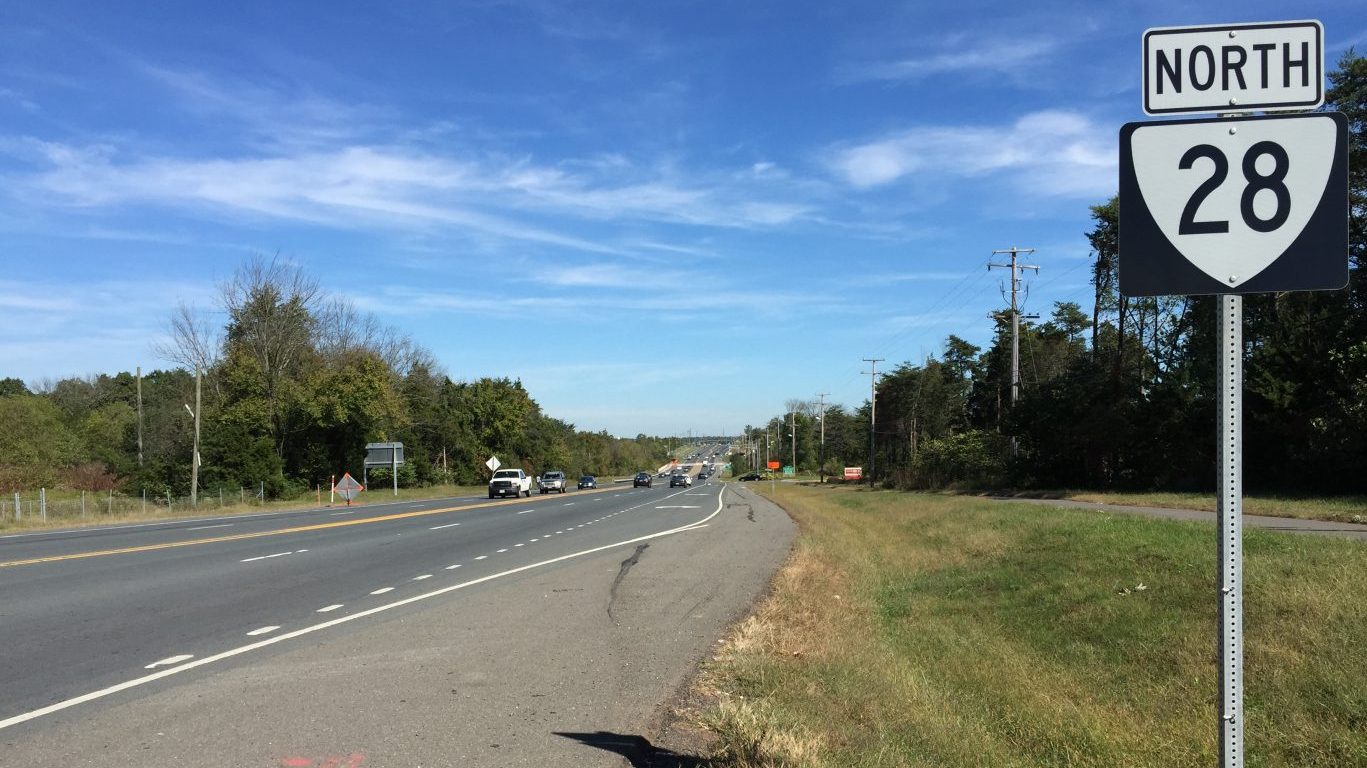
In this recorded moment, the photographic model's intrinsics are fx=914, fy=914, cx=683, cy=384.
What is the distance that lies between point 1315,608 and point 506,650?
946 centimetres

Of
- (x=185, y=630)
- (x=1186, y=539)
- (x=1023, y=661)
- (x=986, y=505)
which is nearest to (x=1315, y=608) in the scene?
(x=1023, y=661)

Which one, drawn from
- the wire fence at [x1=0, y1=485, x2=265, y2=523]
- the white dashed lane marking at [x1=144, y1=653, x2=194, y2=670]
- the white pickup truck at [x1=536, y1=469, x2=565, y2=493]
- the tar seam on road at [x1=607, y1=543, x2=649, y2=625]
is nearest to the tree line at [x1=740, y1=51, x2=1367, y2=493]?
the tar seam on road at [x1=607, y1=543, x2=649, y2=625]

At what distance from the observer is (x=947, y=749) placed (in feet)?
21.2

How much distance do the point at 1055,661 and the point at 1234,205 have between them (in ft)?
32.0

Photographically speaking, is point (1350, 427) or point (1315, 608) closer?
point (1315, 608)

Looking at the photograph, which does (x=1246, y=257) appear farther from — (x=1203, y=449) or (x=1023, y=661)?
(x=1203, y=449)

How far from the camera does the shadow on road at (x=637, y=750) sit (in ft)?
19.4

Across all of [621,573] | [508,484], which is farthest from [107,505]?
[621,573]

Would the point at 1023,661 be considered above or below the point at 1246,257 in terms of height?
below

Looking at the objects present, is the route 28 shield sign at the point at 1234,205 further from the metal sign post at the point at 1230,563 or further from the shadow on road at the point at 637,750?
the shadow on road at the point at 637,750

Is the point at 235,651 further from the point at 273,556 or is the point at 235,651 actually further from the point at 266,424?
the point at 266,424

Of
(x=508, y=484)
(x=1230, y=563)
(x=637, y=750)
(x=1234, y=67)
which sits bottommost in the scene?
(x=508, y=484)

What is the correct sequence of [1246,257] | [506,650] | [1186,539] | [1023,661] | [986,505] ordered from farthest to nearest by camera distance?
1. [986,505]
2. [1186,539]
3. [1023,661]
4. [506,650]
5. [1246,257]

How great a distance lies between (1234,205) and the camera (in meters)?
3.51
